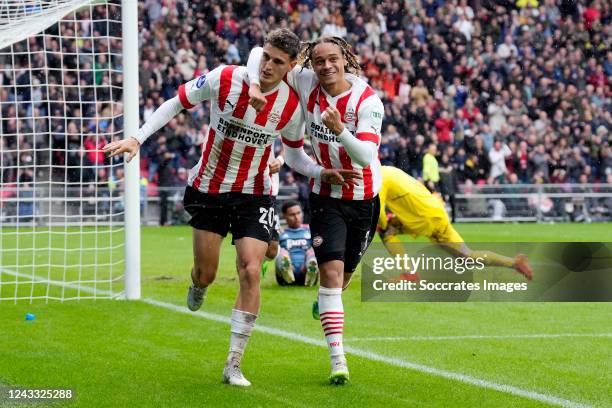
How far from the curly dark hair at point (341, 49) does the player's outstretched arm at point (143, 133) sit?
87cm

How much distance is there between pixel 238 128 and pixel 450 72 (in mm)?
23032

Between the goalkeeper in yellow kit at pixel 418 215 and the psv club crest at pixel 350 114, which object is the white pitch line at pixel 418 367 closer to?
the psv club crest at pixel 350 114

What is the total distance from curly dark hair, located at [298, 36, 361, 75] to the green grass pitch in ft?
6.59

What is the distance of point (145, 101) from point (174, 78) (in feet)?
3.40

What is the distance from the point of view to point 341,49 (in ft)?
22.1

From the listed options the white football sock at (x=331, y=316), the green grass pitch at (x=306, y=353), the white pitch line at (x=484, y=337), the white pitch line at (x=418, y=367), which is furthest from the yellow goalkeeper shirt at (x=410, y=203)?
the white football sock at (x=331, y=316)

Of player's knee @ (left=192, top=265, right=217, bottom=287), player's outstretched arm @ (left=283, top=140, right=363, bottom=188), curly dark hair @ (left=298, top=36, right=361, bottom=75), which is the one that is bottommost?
player's knee @ (left=192, top=265, right=217, bottom=287)

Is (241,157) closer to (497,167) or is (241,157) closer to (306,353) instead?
(306,353)

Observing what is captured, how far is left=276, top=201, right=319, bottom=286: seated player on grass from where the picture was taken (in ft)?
40.1

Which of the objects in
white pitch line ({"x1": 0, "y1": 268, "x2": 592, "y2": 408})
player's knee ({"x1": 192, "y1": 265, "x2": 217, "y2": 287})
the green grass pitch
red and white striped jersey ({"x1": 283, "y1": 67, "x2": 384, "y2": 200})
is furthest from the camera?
player's knee ({"x1": 192, "y1": 265, "x2": 217, "y2": 287})

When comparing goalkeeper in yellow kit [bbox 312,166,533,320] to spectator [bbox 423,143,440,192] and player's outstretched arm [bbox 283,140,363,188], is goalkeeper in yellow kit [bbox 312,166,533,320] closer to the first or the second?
player's outstretched arm [bbox 283,140,363,188]

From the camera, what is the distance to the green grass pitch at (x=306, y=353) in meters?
6.10

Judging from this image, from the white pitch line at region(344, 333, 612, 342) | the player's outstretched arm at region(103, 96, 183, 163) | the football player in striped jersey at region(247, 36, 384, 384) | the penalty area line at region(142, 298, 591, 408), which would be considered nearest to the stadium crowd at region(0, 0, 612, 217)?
the penalty area line at region(142, 298, 591, 408)

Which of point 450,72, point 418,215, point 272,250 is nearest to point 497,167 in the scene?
point 450,72
